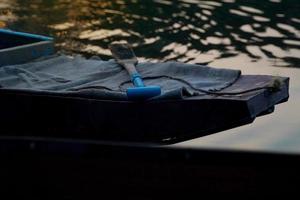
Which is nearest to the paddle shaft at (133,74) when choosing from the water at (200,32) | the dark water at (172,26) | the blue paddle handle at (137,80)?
the blue paddle handle at (137,80)

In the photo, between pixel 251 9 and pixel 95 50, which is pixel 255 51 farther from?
pixel 251 9

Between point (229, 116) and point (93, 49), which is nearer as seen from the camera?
point (229, 116)

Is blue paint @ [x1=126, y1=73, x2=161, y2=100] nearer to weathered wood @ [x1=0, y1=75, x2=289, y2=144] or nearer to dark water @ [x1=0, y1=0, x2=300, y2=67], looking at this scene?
weathered wood @ [x1=0, y1=75, x2=289, y2=144]

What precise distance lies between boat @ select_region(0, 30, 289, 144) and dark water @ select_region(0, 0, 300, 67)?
3.89 m

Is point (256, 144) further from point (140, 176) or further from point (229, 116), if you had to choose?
point (140, 176)

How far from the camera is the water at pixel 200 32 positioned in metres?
6.00

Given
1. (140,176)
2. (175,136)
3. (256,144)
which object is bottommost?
(256,144)

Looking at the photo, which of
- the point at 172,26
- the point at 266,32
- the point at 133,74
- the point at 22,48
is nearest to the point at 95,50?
the point at 172,26

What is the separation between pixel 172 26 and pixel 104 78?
17.5 ft

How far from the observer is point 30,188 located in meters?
3.04

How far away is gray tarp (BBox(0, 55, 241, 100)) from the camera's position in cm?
417

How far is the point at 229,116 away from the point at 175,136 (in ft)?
1.36

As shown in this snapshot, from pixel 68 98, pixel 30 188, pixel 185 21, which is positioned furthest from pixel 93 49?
pixel 30 188

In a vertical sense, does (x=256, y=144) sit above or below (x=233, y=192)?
below
